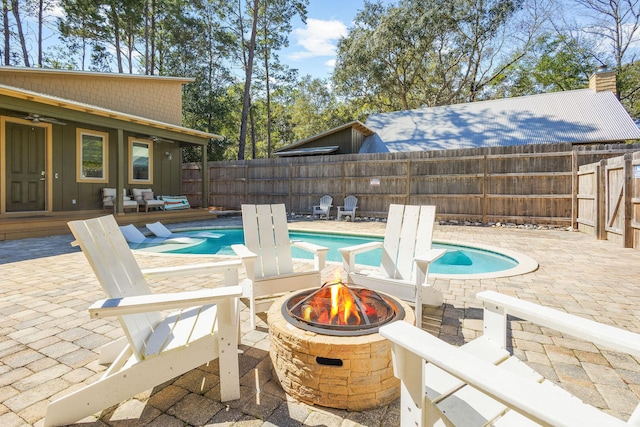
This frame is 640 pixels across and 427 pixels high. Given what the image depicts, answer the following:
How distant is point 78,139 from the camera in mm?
9141

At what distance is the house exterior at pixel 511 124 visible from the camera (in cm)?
1118

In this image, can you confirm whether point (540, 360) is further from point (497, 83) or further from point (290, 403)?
point (497, 83)

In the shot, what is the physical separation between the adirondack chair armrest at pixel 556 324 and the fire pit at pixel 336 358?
399mm

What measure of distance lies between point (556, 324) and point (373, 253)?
5665mm

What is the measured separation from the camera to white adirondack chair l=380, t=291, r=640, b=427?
75cm

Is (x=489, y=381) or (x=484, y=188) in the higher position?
(x=484, y=188)

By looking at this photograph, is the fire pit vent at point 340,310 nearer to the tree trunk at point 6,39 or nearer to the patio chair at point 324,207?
the patio chair at point 324,207

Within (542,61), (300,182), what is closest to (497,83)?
(542,61)

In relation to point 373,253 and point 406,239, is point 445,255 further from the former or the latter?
point 406,239

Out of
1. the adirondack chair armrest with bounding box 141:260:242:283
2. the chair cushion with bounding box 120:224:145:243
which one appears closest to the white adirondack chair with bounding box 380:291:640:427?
the adirondack chair armrest with bounding box 141:260:242:283

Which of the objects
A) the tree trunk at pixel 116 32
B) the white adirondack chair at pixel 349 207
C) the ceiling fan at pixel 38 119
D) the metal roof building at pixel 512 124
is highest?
the tree trunk at pixel 116 32

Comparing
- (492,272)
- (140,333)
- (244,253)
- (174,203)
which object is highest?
(174,203)

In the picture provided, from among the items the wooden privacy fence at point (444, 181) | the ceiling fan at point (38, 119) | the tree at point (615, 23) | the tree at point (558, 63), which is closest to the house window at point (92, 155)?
the ceiling fan at point (38, 119)

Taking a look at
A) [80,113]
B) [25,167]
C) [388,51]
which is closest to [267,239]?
Result: [80,113]
